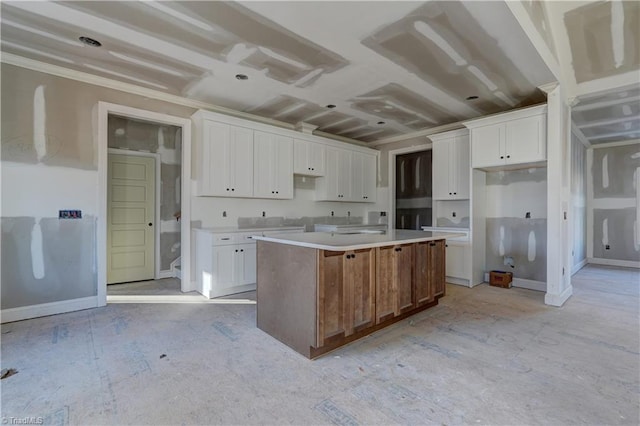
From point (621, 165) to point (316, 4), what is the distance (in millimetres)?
7581

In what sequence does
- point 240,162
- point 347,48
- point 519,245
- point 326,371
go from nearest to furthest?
point 326,371
point 347,48
point 240,162
point 519,245

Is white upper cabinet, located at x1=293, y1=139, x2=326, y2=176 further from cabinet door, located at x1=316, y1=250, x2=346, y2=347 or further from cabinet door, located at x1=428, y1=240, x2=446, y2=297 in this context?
cabinet door, located at x1=316, y1=250, x2=346, y2=347

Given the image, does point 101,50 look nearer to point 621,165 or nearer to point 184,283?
point 184,283

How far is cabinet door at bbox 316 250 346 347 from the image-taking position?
2.30 metres

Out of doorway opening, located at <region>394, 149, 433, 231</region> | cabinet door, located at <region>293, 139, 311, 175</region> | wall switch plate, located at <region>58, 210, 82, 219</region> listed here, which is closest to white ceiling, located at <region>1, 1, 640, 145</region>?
cabinet door, located at <region>293, 139, 311, 175</region>

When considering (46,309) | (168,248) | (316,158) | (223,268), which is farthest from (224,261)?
(316,158)

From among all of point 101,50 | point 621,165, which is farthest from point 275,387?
point 621,165

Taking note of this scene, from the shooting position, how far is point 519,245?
465 centimetres

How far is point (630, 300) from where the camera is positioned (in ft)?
12.7

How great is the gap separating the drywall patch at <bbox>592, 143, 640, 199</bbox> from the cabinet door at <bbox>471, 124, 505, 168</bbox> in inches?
169

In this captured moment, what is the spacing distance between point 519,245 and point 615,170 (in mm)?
3915

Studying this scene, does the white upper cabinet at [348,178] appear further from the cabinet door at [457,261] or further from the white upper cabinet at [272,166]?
the cabinet door at [457,261]

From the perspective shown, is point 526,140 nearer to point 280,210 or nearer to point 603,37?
Answer: point 603,37

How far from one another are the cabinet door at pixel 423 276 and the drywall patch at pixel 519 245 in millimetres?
2174
